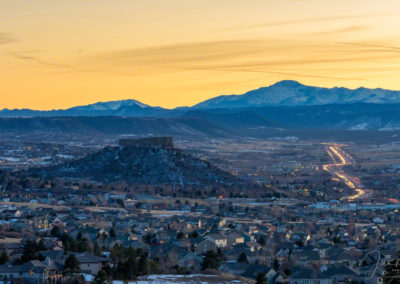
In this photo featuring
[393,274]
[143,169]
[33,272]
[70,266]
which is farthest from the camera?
[143,169]

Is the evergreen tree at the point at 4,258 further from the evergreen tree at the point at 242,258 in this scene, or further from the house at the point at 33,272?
the evergreen tree at the point at 242,258

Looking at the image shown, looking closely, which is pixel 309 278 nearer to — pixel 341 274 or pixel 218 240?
pixel 341 274

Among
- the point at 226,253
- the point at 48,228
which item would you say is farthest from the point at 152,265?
the point at 48,228

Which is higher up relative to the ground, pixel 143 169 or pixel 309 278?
pixel 143 169

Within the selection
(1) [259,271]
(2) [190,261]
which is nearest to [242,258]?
(2) [190,261]

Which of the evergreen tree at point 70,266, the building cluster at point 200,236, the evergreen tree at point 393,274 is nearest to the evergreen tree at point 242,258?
the building cluster at point 200,236
